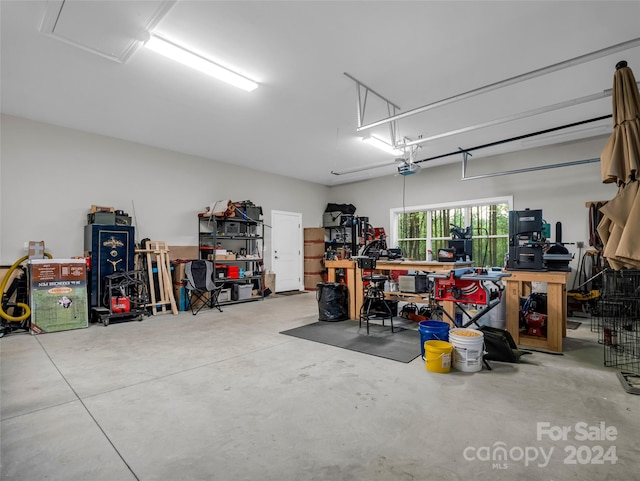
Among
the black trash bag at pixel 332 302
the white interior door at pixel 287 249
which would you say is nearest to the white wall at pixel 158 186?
the white interior door at pixel 287 249

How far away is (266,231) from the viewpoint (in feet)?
27.6

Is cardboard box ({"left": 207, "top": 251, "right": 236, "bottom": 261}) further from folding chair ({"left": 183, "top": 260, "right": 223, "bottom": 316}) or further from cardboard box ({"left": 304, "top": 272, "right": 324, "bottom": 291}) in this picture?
cardboard box ({"left": 304, "top": 272, "right": 324, "bottom": 291})

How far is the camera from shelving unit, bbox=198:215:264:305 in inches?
264

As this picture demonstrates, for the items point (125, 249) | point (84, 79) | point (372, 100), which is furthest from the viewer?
point (125, 249)

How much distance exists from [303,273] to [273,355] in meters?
5.86

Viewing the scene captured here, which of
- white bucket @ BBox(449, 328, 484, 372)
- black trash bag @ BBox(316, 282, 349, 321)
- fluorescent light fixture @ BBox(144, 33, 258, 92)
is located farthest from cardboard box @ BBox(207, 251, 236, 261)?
white bucket @ BBox(449, 328, 484, 372)

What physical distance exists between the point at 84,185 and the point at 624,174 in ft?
23.0

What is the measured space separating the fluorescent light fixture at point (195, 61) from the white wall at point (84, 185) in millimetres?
3340

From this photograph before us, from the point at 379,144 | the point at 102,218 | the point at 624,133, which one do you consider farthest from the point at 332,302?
the point at 102,218

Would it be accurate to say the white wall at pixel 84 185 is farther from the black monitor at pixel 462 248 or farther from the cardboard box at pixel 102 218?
the black monitor at pixel 462 248

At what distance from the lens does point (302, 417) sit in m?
2.16

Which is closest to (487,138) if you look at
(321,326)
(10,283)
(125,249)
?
(321,326)

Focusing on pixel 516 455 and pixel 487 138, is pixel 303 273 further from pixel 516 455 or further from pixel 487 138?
pixel 516 455

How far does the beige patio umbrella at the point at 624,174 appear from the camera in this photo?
171 cm
